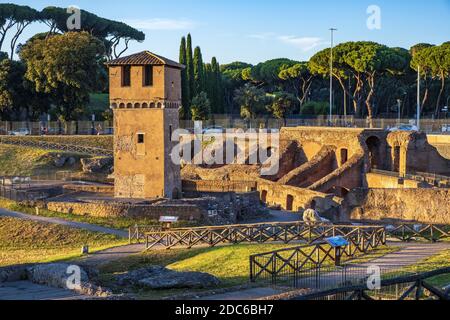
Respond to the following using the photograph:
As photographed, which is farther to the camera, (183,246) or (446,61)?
(446,61)

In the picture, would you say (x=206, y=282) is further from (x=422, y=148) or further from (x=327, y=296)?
(x=422, y=148)

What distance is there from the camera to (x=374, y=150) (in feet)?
150

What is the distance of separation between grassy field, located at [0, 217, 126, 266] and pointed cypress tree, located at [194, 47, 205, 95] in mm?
34495

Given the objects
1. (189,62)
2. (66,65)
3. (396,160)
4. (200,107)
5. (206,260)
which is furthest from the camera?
(189,62)

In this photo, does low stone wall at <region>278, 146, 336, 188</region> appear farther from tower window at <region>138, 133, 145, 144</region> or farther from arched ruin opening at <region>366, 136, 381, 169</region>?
tower window at <region>138, 133, 145, 144</region>

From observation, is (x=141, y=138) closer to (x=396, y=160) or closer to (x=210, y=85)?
(x=396, y=160)

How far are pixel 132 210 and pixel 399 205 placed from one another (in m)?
13.0

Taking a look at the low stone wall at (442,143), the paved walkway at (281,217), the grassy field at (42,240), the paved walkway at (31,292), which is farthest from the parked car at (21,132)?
the paved walkway at (31,292)

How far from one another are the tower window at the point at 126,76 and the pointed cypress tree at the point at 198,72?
28119 millimetres

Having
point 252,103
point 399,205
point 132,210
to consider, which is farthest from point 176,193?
point 252,103

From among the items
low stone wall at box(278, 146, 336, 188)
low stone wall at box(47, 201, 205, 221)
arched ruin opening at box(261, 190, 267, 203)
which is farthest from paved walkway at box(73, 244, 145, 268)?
low stone wall at box(278, 146, 336, 188)

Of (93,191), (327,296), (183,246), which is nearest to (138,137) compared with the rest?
(93,191)

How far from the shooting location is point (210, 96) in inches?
2729
